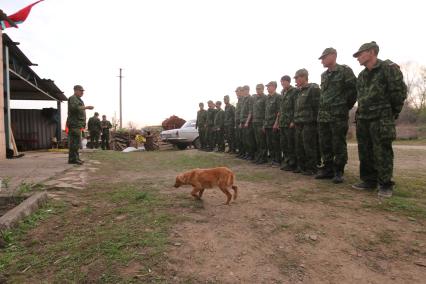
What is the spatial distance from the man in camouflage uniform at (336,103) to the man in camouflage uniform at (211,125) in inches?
340

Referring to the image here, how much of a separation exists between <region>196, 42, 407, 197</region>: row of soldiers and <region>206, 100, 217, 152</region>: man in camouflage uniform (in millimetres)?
4643

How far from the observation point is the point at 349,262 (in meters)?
2.58

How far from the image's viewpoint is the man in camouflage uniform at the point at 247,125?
9648 millimetres

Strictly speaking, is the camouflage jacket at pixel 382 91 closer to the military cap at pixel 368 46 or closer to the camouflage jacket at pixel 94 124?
the military cap at pixel 368 46

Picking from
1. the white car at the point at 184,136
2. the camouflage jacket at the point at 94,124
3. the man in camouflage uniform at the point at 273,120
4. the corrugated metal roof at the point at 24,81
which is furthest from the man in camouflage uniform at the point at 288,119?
the camouflage jacket at the point at 94,124

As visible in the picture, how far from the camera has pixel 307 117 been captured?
6.38 metres

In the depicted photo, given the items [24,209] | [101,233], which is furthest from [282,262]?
[24,209]

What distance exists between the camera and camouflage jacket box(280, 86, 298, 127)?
720 centimetres

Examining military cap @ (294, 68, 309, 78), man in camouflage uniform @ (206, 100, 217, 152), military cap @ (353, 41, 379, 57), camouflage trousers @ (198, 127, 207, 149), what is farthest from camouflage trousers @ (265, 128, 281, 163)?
camouflage trousers @ (198, 127, 207, 149)

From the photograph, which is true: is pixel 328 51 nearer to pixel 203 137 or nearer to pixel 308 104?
pixel 308 104

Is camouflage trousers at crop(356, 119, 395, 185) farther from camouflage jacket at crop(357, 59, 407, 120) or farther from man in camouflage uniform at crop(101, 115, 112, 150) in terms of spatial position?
man in camouflage uniform at crop(101, 115, 112, 150)

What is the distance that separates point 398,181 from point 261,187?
2.45 meters

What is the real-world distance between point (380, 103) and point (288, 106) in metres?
2.80

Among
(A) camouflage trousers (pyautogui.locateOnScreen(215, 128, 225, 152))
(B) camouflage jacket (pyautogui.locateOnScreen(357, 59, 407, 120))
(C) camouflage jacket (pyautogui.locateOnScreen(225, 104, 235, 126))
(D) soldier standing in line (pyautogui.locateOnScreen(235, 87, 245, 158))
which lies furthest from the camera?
(A) camouflage trousers (pyautogui.locateOnScreen(215, 128, 225, 152))
